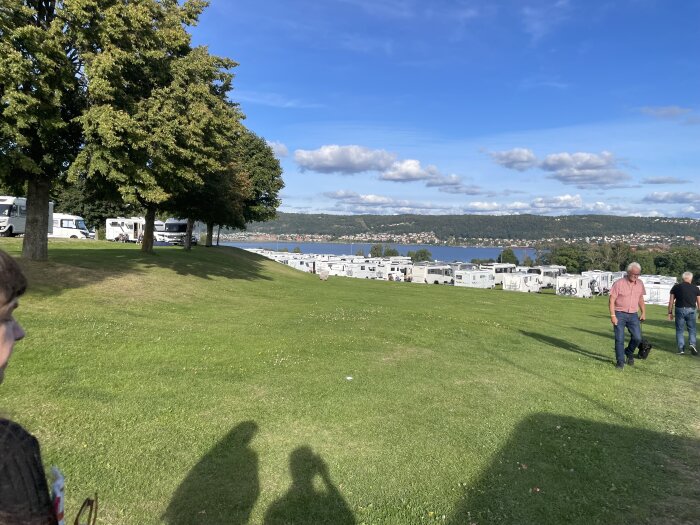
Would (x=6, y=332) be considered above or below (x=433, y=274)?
above

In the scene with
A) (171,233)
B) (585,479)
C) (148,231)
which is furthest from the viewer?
(171,233)

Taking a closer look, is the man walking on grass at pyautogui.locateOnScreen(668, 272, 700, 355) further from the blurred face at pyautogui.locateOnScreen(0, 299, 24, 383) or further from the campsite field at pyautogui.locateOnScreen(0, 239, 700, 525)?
the blurred face at pyautogui.locateOnScreen(0, 299, 24, 383)

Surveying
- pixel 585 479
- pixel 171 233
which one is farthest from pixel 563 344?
pixel 171 233

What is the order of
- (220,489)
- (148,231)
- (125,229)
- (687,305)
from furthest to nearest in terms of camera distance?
1. (125,229)
2. (148,231)
3. (687,305)
4. (220,489)

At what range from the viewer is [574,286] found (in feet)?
179

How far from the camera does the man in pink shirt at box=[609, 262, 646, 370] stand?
9.70 metres

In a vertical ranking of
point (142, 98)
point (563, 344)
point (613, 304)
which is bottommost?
point (563, 344)

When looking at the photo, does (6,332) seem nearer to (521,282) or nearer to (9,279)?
(9,279)

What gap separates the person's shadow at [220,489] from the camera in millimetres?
3936

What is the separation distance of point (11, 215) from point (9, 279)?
38970 mm

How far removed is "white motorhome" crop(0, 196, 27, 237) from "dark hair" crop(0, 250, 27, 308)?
3823 centimetres

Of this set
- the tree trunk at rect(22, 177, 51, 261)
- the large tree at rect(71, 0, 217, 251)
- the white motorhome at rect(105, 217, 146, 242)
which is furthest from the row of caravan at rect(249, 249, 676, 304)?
the tree trunk at rect(22, 177, 51, 261)

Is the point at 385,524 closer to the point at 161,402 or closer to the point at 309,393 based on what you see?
the point at 309,393

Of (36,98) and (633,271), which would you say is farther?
(36,98)
